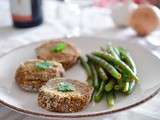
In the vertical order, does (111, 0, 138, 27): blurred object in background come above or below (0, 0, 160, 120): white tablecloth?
above

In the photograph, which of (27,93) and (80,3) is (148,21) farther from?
(27,93)

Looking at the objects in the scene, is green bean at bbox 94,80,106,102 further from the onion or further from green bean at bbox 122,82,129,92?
the onion

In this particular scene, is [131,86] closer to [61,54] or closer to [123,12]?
[61,54]

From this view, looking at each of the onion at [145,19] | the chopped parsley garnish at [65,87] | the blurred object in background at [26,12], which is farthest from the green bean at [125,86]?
the blurred object in background at [26,12]

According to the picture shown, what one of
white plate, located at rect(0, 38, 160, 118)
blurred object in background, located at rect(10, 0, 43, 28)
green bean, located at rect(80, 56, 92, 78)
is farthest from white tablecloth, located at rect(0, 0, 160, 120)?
green bean, located at rect(80, 56, 92, 78)

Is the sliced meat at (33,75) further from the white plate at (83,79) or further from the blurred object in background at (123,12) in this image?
the blurred object in background at (123,12)

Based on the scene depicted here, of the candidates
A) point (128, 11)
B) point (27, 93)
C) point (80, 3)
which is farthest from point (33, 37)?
point (27, 93)
